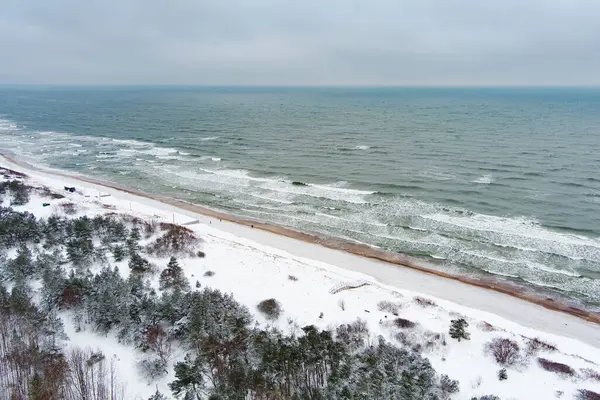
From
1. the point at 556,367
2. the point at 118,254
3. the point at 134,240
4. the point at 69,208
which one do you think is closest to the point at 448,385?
the point at 556,367

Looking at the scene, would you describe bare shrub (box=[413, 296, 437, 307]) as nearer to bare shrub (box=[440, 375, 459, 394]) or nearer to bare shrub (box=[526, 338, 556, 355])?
bare shrub (box=[526, 338, 556, 355])

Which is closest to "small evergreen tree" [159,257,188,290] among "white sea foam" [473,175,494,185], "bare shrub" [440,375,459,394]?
"bare shrub" [440,375,459,394]

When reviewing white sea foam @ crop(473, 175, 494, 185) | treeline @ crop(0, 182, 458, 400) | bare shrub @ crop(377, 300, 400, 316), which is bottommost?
bare shrub @ crop(377, 300, 400, 316)

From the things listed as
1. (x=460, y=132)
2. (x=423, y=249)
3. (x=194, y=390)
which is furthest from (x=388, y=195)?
(x=460, y=132)

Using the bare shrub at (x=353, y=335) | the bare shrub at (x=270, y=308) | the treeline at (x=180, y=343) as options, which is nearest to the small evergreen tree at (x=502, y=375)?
the treeline at (x=180, y=343)

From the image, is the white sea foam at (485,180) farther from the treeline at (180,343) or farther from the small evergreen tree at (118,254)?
the small evergreen tree at (118,254)
